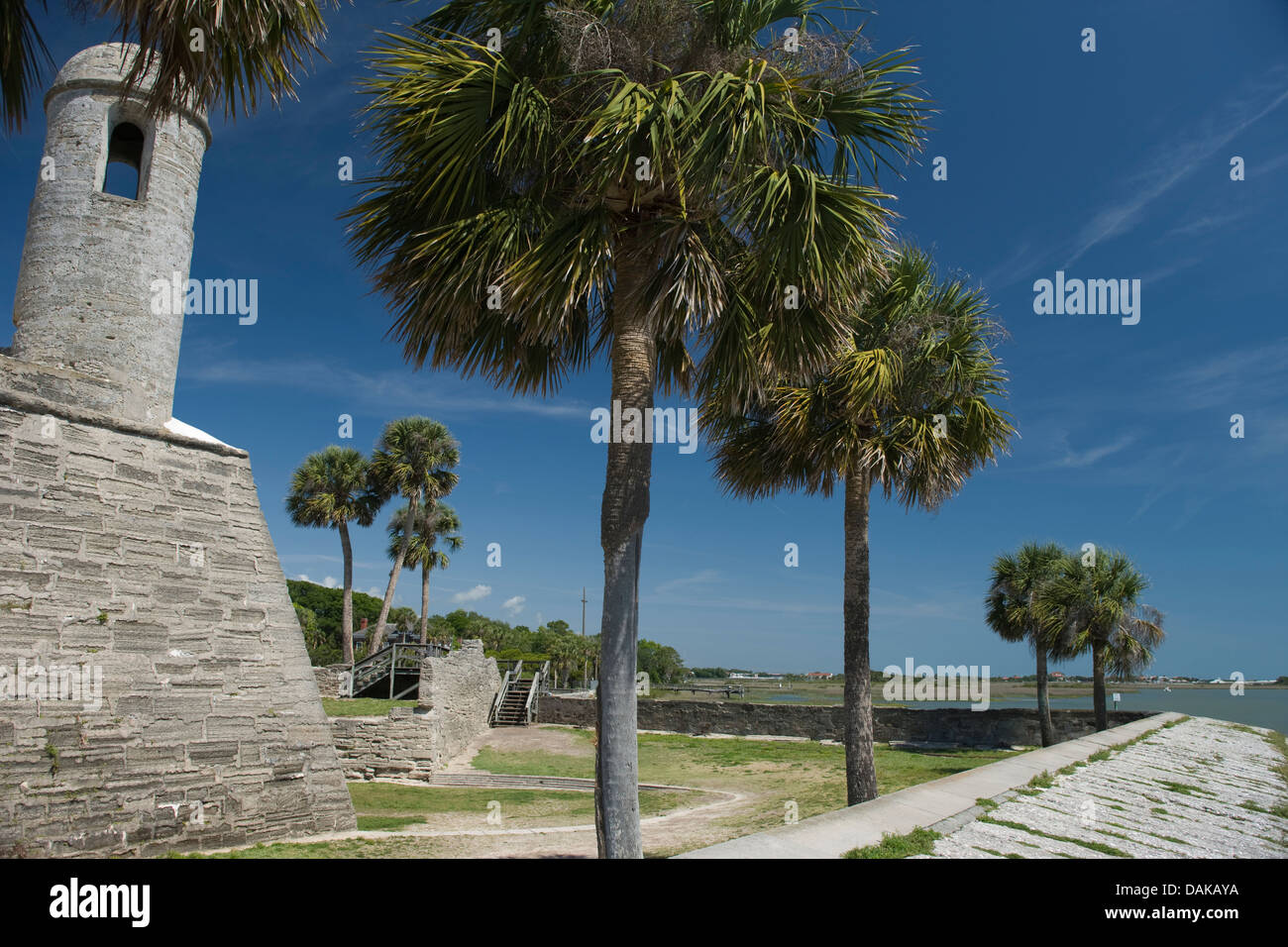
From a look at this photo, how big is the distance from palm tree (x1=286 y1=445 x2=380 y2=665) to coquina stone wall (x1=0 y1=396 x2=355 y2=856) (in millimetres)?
23369

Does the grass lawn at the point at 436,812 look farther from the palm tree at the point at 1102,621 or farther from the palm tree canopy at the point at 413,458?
the palm tree canopy at the point at 413,458

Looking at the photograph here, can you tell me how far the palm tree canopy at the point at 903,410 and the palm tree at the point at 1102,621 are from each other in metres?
12.5

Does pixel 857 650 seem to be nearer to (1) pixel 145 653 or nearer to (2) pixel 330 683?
(1) pixel 145 653

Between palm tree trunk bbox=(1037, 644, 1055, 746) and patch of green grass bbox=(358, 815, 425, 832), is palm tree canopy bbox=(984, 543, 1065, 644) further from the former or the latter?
patch of green grass bbox=(358, 815, 425, 832)

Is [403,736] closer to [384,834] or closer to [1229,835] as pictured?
[384,834]

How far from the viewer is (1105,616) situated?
758 inches

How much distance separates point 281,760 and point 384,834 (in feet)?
5.36

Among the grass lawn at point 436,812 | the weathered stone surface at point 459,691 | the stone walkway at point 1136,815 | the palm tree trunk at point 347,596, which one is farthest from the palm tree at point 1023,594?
the palm tree trunk at point 347,596

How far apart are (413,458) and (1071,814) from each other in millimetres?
30037

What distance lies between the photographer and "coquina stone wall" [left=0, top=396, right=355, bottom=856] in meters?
7.14

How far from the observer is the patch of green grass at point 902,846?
4.26 metres

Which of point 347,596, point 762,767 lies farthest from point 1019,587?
point 347,596

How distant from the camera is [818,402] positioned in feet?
32.0

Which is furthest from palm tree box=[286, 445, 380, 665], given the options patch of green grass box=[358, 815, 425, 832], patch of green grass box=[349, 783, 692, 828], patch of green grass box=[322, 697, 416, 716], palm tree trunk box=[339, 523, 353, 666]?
patch of green grass box=[358, 815, 425, 832]
